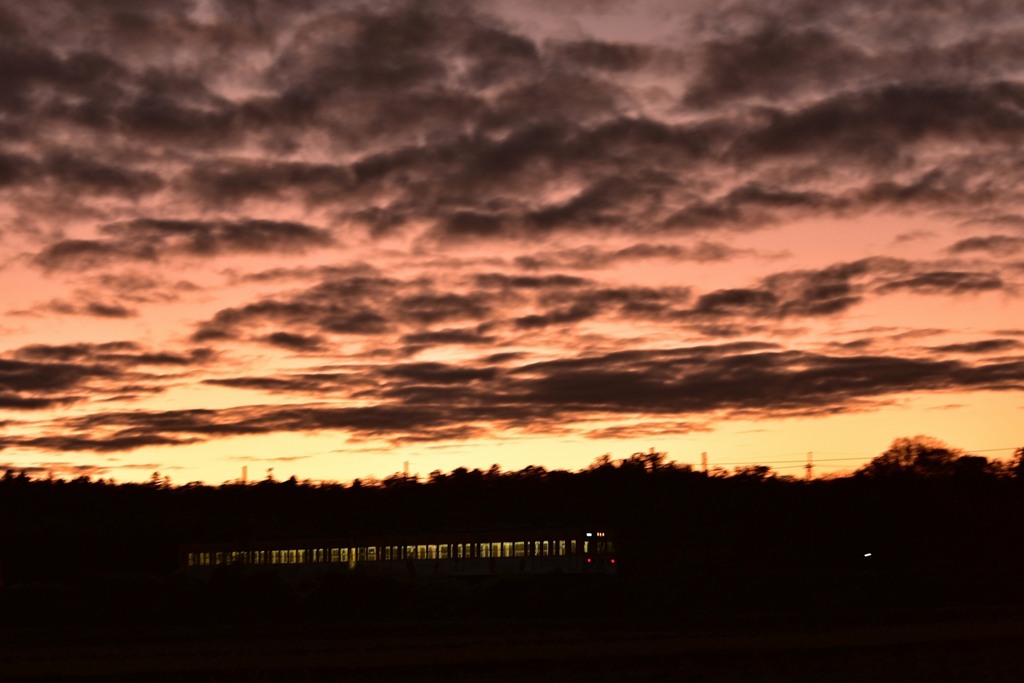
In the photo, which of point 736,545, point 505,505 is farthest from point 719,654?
point 505,505

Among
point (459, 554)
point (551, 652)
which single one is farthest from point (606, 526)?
point (551, 652)

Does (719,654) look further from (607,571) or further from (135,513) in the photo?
(135,513)

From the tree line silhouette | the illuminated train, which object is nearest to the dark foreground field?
the tree line silhouette

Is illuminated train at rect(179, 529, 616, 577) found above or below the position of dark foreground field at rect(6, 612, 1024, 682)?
above

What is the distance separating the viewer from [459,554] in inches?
2832

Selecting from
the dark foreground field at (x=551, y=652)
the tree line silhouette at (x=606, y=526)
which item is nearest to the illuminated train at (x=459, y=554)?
the tree line silhouette at (x=606, y=526)

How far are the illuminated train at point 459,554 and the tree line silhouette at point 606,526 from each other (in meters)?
2.21

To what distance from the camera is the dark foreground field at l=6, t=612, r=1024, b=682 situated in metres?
29.8

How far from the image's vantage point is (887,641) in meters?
34.9

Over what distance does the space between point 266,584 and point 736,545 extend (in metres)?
40.1

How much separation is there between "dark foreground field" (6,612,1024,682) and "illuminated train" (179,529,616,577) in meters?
26.6

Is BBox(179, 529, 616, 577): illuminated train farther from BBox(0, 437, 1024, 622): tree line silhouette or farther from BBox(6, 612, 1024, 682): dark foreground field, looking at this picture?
BBox(6, 612, 1024, 682): dark foreground field

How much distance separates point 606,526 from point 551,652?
38.5m

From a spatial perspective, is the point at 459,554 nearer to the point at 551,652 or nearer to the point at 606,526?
the point at 606,526
